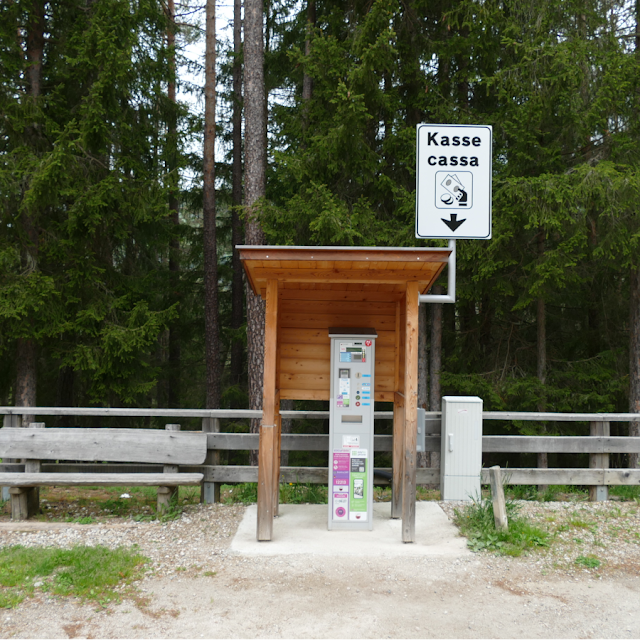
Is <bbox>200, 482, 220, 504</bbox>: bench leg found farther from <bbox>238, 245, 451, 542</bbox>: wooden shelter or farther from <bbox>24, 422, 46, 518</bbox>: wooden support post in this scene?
<bbox>24, 422, 46, 518</bbox>: wooden support post

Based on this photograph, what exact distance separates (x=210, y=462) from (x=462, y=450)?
286 centimetres

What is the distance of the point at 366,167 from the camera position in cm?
995

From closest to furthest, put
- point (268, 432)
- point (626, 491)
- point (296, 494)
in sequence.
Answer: point (268, 432) < point (296, 494) < point (626, 491)

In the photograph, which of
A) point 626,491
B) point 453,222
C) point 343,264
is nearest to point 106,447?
point 343,264

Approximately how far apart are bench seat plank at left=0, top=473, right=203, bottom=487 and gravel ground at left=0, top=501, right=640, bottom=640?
1.43 ft

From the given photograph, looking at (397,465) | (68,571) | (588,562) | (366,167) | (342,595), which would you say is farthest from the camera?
(366,167)

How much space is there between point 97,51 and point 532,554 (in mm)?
9983

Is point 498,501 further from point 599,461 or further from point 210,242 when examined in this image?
point 210,242

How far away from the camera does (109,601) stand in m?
4.22

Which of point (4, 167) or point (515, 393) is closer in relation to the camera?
Answer: point (4, 167)

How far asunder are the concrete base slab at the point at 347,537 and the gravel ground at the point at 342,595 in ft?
0.47

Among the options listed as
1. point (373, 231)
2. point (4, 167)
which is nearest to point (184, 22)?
point (4, 167)

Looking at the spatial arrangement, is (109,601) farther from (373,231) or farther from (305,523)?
(373,231)

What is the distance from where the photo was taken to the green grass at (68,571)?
434cm
